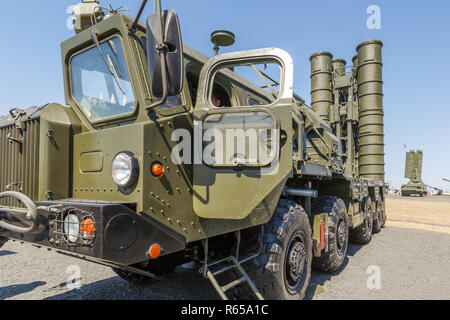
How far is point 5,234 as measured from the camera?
2742mm

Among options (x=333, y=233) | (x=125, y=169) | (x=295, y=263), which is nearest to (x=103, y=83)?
(x=125, y=169)

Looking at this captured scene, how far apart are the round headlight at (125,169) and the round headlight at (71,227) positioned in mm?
355

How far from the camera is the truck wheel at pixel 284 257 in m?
2.85

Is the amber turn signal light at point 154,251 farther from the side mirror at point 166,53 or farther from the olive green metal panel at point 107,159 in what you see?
the side mirror at point 166,53

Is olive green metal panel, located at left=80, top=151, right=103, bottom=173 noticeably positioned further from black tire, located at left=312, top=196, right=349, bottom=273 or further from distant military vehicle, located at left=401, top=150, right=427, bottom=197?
distant military vehicle, located at left=401, top=150, right=427, bottom=197

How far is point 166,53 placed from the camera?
6.47 ft

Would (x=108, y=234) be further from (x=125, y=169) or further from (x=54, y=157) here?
(x=54, y=157)

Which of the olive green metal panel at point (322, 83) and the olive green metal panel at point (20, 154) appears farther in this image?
the olive green metal panel at point (322, 83)

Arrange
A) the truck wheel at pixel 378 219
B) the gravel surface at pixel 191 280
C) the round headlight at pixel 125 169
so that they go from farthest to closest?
the truck wheel at pixel 378 219 → the gravel surface at pixel 191 280 → the round headlight at pixel 125 169

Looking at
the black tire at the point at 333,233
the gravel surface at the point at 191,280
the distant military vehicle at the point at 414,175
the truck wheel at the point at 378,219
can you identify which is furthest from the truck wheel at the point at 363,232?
the distant military vehicle at the point at 414,175

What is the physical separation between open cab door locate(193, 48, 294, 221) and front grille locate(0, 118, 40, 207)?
4.95 feet

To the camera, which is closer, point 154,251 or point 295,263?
point 154,251

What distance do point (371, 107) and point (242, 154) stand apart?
829cm
